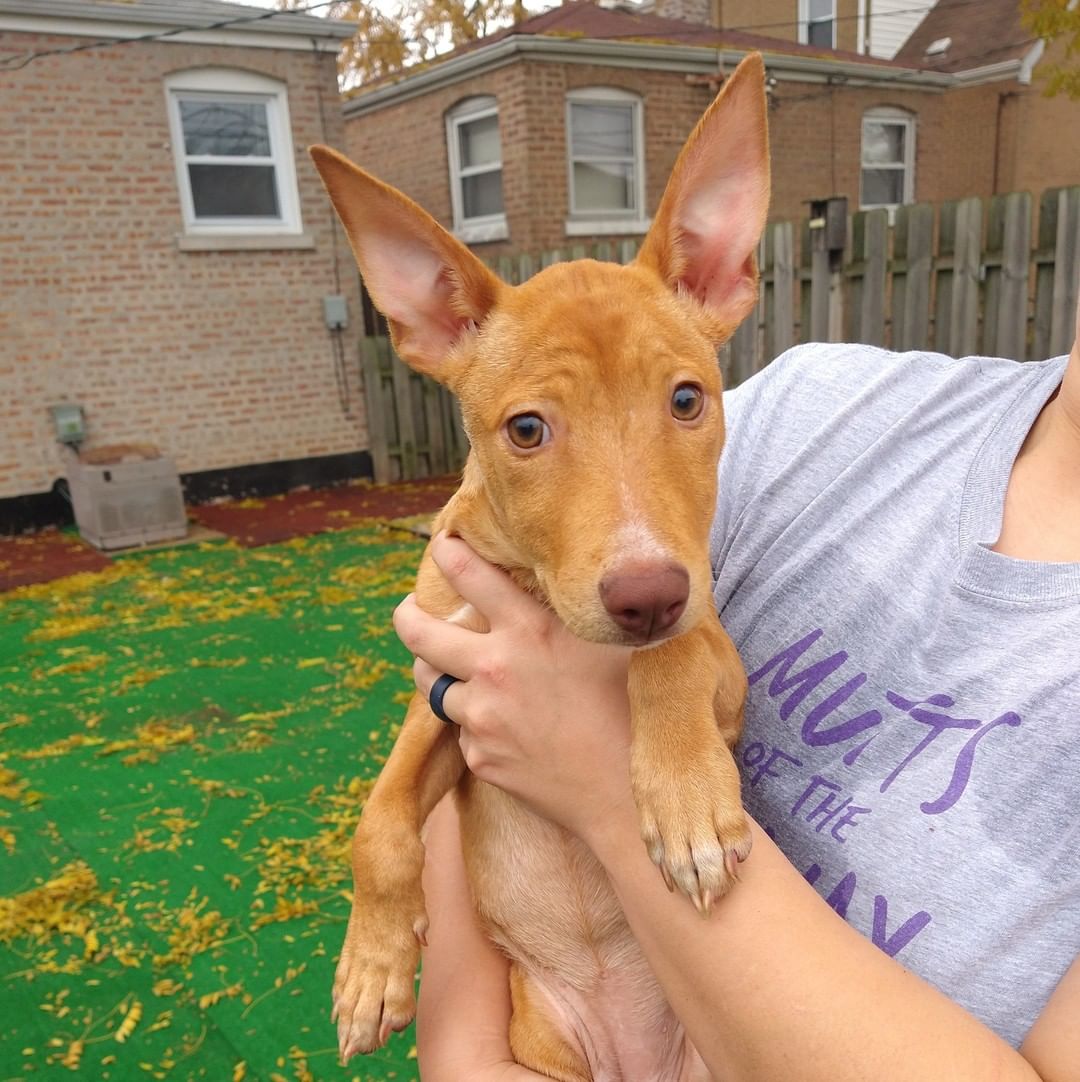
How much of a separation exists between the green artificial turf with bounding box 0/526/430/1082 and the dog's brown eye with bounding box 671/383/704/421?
8.32 feet

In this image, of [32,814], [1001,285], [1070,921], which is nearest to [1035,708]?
[1070,921]

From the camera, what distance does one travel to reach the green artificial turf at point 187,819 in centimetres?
331

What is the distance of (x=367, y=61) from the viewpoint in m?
26.9

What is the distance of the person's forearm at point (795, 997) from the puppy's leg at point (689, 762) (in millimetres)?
39

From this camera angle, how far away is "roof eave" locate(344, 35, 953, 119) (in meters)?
14.4

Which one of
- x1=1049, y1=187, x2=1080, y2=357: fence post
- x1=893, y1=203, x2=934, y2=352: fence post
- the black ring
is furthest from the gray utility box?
the black ring

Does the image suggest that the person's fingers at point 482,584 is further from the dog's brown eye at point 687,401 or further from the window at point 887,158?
the window at point 887,158

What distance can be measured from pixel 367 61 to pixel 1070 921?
29.7 m

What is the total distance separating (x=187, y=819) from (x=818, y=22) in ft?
85.9

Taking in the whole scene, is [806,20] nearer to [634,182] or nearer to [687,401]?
[634,182]

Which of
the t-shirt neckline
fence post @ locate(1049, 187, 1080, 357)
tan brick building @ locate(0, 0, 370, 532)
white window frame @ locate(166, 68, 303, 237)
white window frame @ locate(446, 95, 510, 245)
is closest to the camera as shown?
the t-shirt neckline

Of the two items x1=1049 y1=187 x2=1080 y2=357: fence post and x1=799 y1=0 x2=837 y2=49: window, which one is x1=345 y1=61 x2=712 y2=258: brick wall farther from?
x1=799 y1=0 x2=837 y2=49: window

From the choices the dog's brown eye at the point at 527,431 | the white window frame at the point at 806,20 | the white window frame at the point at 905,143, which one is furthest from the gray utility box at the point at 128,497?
the white window frame at the point at 806,20

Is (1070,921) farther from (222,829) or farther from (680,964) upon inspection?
(222,829)
